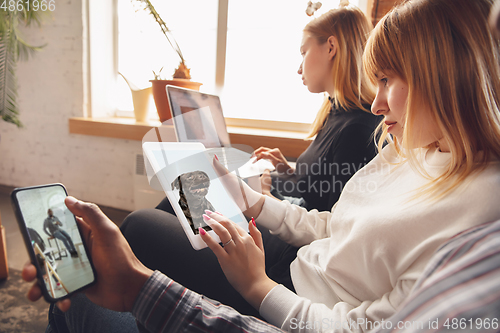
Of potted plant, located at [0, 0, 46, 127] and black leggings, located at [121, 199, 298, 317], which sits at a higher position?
potted plant, located at [0, 0, 46, 127]

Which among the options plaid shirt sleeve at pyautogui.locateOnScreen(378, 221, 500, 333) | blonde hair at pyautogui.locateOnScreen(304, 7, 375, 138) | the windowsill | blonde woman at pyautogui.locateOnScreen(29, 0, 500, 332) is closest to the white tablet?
blonde woman at pyautogui.locateOnScreen(29, 0, 500, 332)

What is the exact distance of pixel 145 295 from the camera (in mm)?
357

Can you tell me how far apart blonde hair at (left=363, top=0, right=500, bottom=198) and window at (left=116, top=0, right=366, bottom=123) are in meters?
1.28

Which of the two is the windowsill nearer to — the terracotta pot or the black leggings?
the terracotta pot

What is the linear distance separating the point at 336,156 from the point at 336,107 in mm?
202

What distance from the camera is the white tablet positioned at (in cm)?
51

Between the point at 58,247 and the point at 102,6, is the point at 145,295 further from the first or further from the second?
the point at 102,6

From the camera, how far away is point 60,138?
74.1 inches

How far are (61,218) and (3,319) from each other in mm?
882

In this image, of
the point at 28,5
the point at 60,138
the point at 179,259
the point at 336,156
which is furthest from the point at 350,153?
the point at 60,138

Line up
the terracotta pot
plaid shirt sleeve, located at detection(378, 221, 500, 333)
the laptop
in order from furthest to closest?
the terracotta pot → the laptop → plaid shirt sleeve, located at detection(378, 221, 500, 333)

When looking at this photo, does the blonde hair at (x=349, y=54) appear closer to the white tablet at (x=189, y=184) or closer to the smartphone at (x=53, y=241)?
the white tablet at (x=189, y=184)

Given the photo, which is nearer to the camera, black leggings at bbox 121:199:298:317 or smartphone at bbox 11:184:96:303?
smartphone at bbox 11:184:96:303

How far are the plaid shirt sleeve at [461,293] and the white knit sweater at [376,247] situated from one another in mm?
96
